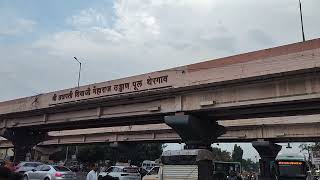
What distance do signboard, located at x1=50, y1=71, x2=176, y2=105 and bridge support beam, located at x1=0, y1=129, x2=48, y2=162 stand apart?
1260cm

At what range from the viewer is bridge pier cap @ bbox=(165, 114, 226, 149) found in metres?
28.7

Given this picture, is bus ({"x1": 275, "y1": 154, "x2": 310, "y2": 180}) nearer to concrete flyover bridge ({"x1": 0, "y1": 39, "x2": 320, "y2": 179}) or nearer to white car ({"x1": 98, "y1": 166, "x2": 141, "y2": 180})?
concrete flyover bridge ({"x1": 0, "y1": 39, "x2": 320, "y2": 179})

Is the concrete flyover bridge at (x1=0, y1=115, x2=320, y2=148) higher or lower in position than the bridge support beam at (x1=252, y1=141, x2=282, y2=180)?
higher

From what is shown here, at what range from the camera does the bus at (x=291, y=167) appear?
31578 mm

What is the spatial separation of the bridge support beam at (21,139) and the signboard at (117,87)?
12604 millimetres

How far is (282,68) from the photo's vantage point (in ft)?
72.8

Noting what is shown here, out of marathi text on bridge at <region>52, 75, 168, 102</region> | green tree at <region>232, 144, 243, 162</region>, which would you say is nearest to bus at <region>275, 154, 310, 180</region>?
marathi text on bridge at <region>52, 75, 168, 102</region>

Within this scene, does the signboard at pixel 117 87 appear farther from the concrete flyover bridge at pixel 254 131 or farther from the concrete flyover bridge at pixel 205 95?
the concrete flyover bridge at pixel 254 131

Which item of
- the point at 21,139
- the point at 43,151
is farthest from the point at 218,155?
the point at 43,151

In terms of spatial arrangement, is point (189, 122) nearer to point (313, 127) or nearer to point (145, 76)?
point (145, 76)

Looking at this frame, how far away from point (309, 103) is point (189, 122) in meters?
8.14

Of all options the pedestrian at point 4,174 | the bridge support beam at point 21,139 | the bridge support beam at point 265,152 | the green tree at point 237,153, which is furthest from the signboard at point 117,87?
the green tree at point 237,153

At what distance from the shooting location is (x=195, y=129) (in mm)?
29359

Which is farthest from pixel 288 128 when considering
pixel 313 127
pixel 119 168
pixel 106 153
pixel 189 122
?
pixel 106 153
